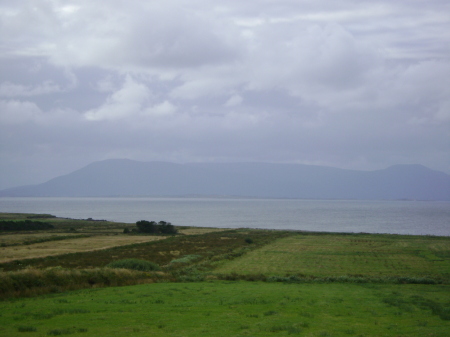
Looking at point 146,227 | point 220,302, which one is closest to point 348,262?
point 220,302

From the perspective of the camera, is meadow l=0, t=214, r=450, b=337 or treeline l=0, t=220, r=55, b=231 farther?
treeline l=0, t=220, r=55, b=231

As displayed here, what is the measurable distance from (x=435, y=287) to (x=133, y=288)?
52.5 ft

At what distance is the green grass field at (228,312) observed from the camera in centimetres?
1227

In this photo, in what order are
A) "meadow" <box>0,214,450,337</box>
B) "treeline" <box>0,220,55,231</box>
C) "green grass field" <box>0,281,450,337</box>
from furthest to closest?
"treeline" <box>0,220,55,231</box>, "meadow" <box>0,214,450,337</box>, "green grass field" <box>0,281,450,337</box>

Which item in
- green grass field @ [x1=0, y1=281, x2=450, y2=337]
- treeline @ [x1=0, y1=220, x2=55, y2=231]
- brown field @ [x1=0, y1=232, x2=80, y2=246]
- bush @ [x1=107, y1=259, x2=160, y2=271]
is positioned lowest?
brown field @ [x1=0, y1=232, x2=80, y2=246]

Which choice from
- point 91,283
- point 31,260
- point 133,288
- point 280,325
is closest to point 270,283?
point 133,288

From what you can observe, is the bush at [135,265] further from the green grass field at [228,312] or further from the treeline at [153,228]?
the treeline at [153,228]


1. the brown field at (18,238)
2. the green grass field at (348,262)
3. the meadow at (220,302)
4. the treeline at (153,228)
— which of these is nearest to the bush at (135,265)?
the meadow at (220,302)

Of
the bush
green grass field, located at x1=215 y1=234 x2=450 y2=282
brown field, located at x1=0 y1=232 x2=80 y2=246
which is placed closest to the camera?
the bush

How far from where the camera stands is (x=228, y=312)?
50.1 feet

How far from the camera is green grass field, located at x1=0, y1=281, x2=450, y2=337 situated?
12.3m

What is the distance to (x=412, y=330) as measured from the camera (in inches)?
495

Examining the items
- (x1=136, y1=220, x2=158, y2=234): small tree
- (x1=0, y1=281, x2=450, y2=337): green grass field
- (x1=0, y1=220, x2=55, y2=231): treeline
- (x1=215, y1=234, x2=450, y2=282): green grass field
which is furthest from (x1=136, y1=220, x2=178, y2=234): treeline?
(x1=0, y1=281, x2=450, y2=337): green grass field

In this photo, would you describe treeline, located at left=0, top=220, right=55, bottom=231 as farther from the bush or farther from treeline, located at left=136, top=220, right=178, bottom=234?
the bush
